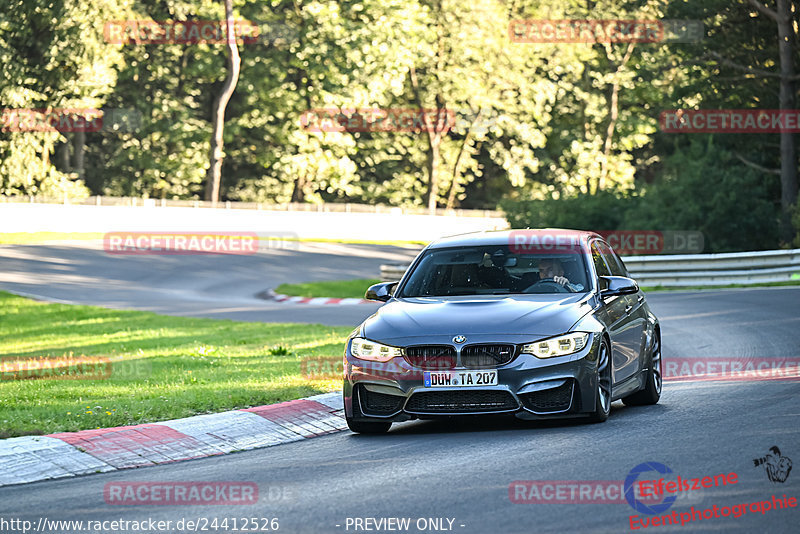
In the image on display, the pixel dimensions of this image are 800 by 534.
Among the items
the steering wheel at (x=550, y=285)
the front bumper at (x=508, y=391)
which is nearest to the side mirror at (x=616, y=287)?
the steering wheel at (x=550, y=285)

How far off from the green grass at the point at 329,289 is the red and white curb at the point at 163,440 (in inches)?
862

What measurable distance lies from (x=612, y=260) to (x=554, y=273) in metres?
1.44

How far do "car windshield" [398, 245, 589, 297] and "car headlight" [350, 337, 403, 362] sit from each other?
1.09 m

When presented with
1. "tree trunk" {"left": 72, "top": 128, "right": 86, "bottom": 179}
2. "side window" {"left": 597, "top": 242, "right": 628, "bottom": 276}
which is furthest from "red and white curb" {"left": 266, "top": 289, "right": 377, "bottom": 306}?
"tree trunk" {"left": 72, "top": 128, "right": 86, "bottom": 179}

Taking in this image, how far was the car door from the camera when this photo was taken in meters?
9.98

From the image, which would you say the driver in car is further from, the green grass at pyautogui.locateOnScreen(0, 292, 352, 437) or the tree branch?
the tree branch

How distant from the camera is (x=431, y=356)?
359 inches

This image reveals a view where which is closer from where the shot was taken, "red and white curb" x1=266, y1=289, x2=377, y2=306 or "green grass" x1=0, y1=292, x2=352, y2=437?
"green grass" x1=0, y1=292, x2=352, y2=437

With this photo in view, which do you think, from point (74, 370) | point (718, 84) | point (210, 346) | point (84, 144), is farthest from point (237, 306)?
point (84, 144)

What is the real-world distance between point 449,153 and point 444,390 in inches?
2553

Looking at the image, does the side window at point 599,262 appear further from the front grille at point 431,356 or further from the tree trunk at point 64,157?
the tree trunk at point 64,157

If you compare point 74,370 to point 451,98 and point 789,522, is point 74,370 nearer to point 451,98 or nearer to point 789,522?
point 789,522

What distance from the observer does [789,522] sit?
5.95 metres

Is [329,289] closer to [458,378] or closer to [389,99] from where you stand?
[458,378]
